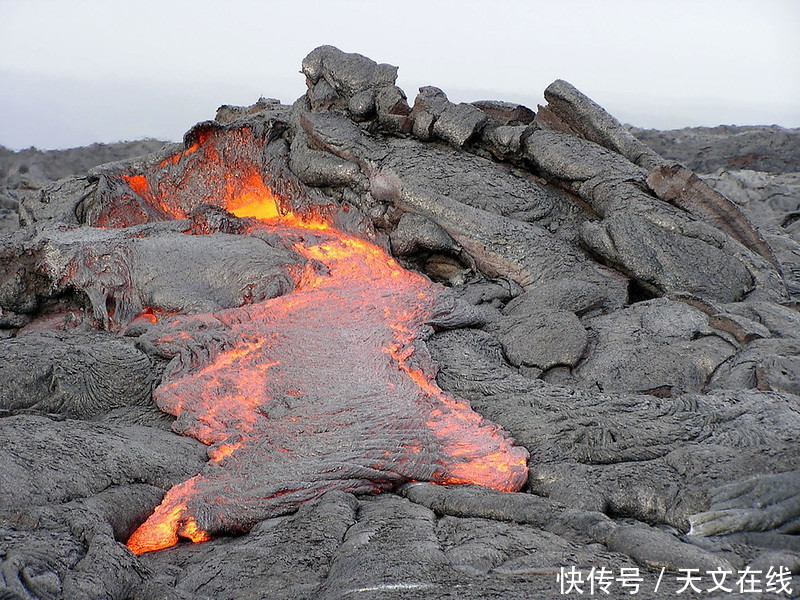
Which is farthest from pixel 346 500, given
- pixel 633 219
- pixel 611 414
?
pixel 633 219

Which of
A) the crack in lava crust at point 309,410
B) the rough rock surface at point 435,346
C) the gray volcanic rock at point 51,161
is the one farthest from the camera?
the gray volcanic rock at point 51,161

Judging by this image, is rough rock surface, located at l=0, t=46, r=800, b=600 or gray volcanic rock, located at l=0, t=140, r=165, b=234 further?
gray volcanic rock, located at l=0, t=140, r=165, b=234

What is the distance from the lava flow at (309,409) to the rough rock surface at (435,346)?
0.04m

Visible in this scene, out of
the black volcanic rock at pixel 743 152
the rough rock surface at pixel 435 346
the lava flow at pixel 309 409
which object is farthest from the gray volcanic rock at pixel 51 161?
the black volcanic rock at pixel 743 152

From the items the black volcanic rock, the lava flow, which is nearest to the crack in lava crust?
the lava flow

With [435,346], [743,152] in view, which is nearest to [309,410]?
[435,346]

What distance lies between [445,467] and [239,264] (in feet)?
8.75

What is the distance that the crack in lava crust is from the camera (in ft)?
12.4

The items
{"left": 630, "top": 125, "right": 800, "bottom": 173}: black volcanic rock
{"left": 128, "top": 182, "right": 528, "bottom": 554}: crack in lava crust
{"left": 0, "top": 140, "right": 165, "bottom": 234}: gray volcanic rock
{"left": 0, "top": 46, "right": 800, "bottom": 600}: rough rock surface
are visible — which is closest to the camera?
{"left": 0, "top": 46, "right": 800, "bottom": 600}: rough rock surface

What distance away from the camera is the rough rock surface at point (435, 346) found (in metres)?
2.98

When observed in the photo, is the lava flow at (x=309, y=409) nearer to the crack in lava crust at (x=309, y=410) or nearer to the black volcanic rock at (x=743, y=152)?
the crack in lava crust at (x=309, y=410)

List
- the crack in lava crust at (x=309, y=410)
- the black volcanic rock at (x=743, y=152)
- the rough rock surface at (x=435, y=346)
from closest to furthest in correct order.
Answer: the rough rock surface at (x=435, y=346) < the crack in lava crust at (x=309, y=410) < the black volcanic rock at (x=743, y=152)

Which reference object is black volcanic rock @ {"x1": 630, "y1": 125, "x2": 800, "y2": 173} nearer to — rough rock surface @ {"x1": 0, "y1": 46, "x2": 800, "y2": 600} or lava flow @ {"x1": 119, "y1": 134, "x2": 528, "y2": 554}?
rough rock surface @ {"x1": 0, "y1": 46, "x2": 800, "y2": 600}

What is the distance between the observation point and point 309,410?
14.4 feet
